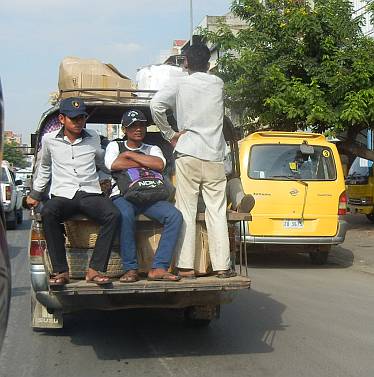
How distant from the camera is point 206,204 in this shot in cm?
547

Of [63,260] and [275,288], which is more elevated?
[63,260]

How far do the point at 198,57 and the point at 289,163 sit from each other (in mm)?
5685

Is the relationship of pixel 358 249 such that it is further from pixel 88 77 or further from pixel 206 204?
pixel 206 204

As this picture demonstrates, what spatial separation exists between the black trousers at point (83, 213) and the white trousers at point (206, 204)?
58 cm

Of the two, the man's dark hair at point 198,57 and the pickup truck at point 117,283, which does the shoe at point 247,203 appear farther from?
the man's dark hair at point 198,57

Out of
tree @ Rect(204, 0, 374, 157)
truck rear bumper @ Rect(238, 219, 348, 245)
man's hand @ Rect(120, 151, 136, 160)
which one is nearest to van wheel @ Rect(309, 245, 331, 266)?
truck rear bumper @ Rect(238, 219, 348, 245)

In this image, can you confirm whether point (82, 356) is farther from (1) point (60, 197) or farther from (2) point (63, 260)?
(1) point (60, 197)

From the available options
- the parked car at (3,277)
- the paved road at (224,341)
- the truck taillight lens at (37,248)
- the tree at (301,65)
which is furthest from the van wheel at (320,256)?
the parked car at (3,277)

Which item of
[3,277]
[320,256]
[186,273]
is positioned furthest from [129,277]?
[320,256]

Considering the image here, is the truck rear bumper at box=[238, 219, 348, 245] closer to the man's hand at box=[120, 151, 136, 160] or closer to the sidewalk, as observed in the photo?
the sidewalk

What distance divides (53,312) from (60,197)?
Answer: 106 centimetres

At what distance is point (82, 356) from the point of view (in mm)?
5574

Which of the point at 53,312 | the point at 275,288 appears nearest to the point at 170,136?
the point at 53,312

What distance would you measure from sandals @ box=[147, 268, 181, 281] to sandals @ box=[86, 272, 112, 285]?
36cm
